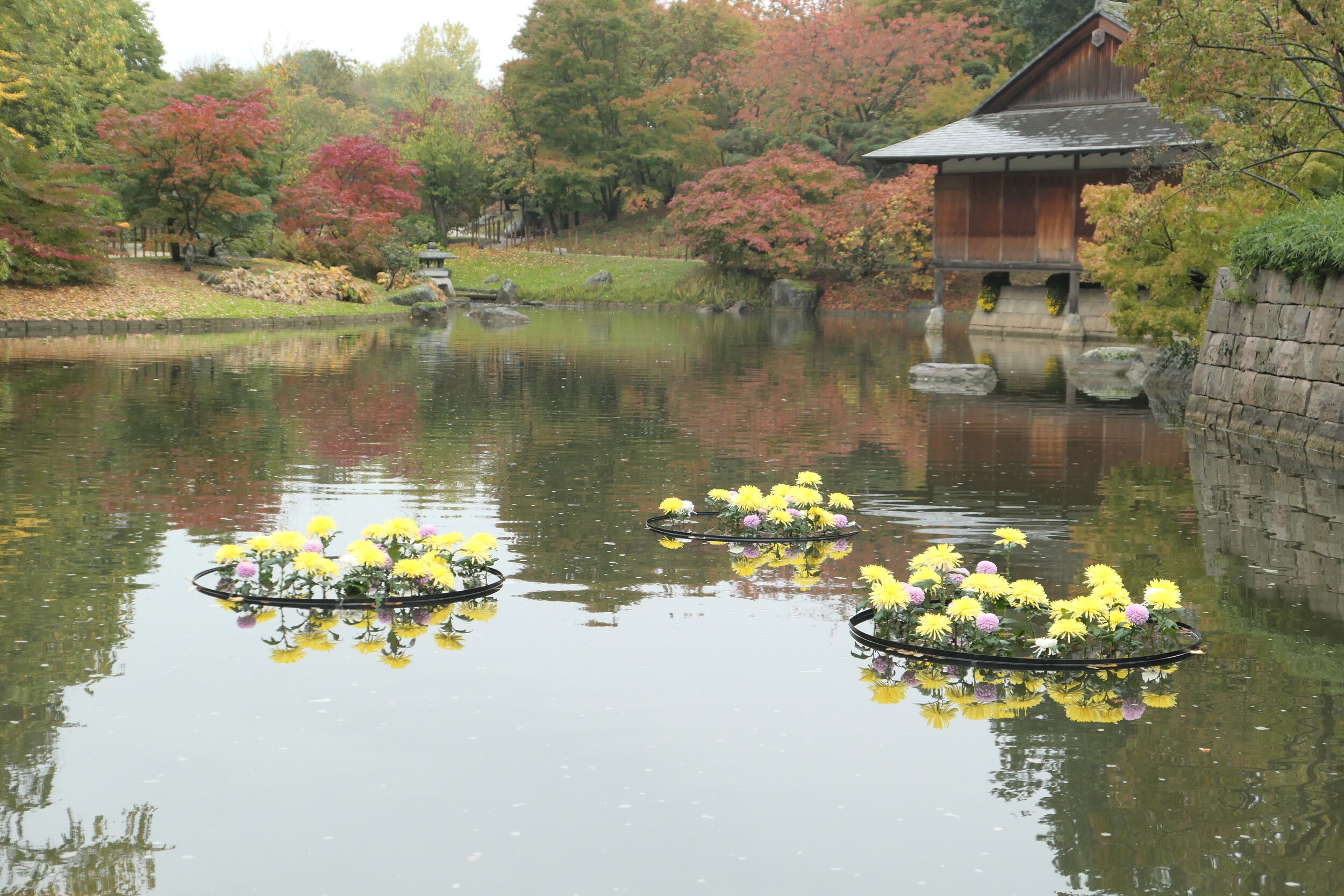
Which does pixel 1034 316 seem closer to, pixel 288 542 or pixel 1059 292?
pixel 1059 292

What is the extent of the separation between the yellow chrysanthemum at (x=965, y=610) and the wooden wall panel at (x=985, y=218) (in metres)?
30.0

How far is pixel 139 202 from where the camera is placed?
123 ft

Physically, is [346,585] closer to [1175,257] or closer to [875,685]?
[875,685]

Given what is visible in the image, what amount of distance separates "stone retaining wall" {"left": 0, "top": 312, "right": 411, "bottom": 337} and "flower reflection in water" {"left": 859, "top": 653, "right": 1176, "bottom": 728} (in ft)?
88.8

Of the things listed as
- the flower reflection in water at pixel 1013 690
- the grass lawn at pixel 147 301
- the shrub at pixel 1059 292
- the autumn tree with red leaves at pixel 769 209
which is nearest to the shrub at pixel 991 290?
the shrub at pixel 1059 292

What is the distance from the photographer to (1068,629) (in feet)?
23.3

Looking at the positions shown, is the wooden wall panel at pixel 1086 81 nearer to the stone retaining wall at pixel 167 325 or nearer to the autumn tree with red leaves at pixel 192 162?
the stone retaining wall at pixel 167 325

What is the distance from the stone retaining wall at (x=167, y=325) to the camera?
2984 cm

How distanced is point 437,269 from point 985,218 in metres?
20.6

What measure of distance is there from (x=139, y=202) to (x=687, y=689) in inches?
1369

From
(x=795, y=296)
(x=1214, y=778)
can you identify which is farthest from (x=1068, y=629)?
(x=795, y=296)

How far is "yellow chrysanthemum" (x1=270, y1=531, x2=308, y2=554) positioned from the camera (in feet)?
27.5

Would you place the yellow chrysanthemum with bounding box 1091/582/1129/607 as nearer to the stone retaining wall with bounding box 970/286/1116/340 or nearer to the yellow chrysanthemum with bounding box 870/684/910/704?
the yellow chrysanthemum with bounding box 870/684/910/704

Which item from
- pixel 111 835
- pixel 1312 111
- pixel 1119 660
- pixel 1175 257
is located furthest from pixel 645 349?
pixel 111 835
